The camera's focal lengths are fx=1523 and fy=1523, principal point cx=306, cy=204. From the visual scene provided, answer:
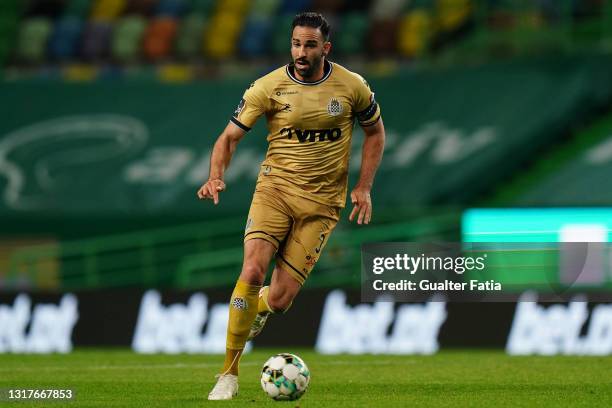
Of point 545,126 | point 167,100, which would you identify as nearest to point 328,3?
point 167,100

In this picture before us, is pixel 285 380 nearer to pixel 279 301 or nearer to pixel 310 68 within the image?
pixel 279 301

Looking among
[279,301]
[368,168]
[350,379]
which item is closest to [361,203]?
[368,168]

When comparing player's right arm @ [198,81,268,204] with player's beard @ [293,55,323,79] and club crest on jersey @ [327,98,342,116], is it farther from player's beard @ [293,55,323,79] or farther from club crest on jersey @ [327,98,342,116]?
club crest on jersey @ [327,98,342,116]

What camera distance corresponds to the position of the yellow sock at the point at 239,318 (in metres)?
9.14

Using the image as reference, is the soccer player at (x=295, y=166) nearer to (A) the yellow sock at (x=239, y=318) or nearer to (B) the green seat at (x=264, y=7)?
(A) the yellow sock at (x=239, y=318)

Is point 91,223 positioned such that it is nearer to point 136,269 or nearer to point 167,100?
point 136,269

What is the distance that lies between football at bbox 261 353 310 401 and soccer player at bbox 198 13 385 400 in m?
0.39

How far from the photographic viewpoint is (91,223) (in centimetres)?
2045

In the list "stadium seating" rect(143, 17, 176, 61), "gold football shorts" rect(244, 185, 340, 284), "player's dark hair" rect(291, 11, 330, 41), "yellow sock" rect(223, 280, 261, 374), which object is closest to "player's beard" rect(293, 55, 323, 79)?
"player's dark hair" rect(291, 11, 330, 41)

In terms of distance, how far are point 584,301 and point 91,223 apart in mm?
8080

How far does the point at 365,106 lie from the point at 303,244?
952 mm

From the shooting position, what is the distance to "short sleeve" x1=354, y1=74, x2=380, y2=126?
9.52 meters

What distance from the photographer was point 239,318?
9203 millimetres

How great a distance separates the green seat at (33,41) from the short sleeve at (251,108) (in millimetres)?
15993
